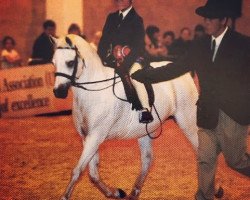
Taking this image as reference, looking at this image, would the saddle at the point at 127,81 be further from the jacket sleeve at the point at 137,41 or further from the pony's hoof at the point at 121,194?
the pony's hoof at the point at 121,194

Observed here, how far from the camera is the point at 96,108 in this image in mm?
7660

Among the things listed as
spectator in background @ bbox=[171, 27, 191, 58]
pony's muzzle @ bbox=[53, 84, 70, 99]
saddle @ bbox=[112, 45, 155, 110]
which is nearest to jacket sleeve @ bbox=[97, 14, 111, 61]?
saddle @ bbox=[112, 45, 155, 110]

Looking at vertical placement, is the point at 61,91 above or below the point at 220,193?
above

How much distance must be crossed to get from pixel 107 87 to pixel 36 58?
870 centimetres

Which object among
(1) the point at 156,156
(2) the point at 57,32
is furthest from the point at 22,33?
(1) the point at 156,156

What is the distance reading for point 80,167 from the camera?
7402mm

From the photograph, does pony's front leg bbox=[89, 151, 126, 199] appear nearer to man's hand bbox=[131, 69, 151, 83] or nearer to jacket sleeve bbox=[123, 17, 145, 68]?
jacket sleeve bbox=[123, 17, 145, 68]

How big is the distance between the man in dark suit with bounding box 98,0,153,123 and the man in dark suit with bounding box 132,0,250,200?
1.40m

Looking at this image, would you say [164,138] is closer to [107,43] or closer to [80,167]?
[107,43]

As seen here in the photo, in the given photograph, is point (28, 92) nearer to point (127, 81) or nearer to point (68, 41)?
point (127, 81)

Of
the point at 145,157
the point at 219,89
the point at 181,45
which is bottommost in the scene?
the point at 181,45

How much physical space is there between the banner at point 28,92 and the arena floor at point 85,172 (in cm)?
121

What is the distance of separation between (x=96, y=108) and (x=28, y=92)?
7795 mm

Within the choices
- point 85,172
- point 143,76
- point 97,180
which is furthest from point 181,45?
point 143,76
